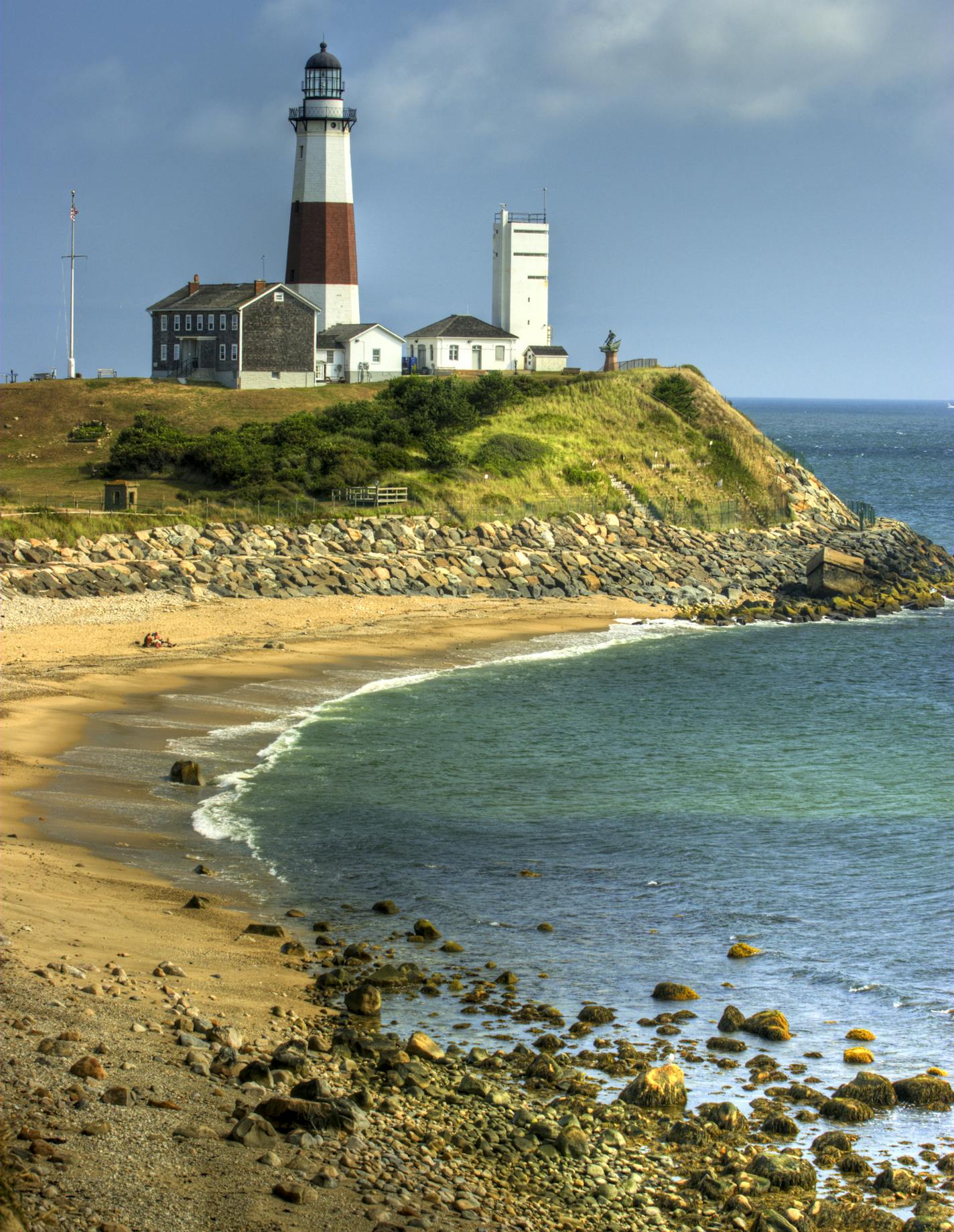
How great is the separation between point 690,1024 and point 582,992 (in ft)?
4.22

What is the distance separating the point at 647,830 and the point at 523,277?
2306 inches

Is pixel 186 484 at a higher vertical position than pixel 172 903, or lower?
higher

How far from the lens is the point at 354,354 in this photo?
68688 mm

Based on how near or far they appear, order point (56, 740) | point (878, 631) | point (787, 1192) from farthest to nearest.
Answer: point (878, 631) < point (56, 740) < point (787, 1192)

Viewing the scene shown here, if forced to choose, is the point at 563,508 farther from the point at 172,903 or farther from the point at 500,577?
the point at 172,903

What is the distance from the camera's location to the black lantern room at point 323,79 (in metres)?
67.6

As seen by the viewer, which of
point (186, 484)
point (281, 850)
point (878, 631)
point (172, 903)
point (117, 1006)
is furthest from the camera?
point (186, 484)

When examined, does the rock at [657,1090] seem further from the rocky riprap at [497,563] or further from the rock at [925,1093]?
the rocky riprap at [497,563]

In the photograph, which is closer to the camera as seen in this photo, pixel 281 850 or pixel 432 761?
pixel 281 850

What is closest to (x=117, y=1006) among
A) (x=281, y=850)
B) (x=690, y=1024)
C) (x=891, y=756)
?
(x=690, y=1024)

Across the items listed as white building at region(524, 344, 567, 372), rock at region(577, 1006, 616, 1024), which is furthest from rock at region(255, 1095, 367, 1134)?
white building at region(524, 344, 567, 372)

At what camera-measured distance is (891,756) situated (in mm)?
27531

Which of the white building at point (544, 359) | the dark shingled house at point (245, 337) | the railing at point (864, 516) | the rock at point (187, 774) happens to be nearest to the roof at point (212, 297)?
the dark shingled house at point (245, 337)

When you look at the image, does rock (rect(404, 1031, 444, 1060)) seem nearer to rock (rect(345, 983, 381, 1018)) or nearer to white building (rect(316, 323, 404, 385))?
rock (rect(345, 983, 381, 1018))
